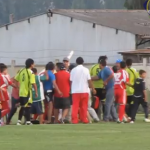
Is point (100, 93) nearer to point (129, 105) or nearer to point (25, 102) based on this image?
point (129, 105)

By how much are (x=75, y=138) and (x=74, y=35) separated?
115ft

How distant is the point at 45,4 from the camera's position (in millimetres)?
118500

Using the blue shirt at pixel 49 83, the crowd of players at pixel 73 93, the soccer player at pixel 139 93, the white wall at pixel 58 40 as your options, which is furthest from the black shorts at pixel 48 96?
the white wall at pixel 58 40

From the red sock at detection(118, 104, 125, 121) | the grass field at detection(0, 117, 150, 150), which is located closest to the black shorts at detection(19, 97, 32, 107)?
the grass field at detection(0, 117, 150, 150)

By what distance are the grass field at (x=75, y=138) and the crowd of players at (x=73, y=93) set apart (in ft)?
5.50

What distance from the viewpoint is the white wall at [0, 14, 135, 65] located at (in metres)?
45.6

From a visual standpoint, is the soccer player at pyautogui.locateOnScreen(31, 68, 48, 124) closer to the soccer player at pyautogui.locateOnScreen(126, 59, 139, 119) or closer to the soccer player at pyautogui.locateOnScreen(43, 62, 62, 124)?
the soccer player at pyautogui.locateOnScreen(43, 62, 62, 124)

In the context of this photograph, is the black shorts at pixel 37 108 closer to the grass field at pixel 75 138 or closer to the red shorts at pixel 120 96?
the grass field at pixel 75 138

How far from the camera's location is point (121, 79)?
18.3 metres

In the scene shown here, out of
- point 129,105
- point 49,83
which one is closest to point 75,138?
point 49,83

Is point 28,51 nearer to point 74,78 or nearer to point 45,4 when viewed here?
point 74,78

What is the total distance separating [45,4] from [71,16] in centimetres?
7211

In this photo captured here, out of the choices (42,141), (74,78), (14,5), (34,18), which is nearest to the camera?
(42,141)

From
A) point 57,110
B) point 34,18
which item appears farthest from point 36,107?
point 34,18
